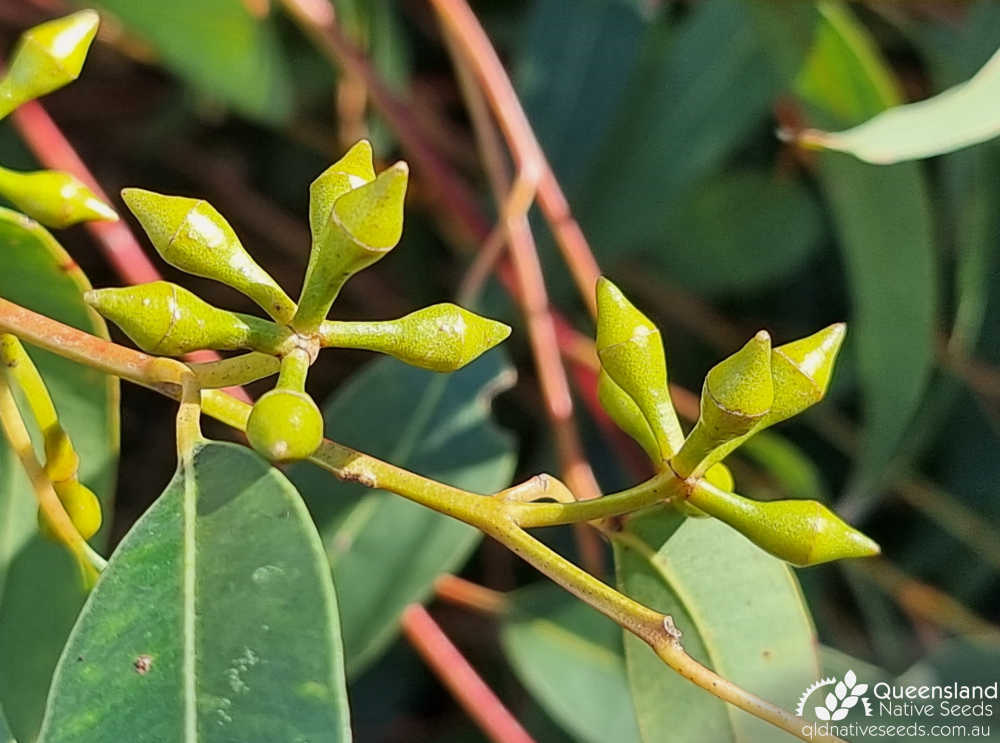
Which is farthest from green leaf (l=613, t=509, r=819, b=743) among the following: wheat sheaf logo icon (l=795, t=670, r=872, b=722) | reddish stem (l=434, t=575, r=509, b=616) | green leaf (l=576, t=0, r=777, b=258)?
green leaf (l=576, t=0, r=777, b=258)

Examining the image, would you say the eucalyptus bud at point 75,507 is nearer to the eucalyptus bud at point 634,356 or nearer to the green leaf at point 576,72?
the eucalyptus bud at point 634,356

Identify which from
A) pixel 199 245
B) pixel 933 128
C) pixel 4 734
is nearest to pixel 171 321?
pixel 199 245

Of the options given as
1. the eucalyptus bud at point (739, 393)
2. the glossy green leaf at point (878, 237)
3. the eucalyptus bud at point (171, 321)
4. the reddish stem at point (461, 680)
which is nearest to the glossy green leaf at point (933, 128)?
the glossy green leaf at point (878, 237)

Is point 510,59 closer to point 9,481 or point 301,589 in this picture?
point 9,481

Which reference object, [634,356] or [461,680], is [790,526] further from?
[461,680]

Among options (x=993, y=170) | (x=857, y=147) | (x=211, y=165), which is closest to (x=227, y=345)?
(x=857, y=147)

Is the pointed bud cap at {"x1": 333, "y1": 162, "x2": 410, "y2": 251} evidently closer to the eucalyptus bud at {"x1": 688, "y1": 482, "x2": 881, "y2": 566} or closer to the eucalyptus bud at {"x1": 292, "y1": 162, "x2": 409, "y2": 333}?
the eucalyptus bud at {"x1": 292, "y1": 162, "x2": 409, "y2": 333}
